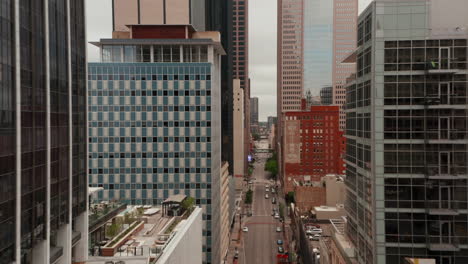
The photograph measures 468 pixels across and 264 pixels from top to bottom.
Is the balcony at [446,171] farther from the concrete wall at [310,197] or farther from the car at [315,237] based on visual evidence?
the concrete wall at [310,197]

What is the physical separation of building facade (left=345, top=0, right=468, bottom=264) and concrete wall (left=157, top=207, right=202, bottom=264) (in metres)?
19.1

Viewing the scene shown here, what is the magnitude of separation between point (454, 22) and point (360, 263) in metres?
25.6

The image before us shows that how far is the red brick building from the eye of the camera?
170625 millimetres

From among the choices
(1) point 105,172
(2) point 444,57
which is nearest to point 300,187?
(1) point 105,172

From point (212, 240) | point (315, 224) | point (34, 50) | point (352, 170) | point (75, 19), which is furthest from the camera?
point (315, 224)

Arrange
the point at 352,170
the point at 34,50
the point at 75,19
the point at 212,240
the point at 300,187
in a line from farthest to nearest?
the point at 300,187, the point at 212,240, the point at 352,170, the point at 75,19, the point at 34,50

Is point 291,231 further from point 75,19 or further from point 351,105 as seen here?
point 75,19

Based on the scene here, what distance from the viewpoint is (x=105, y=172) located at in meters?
85.7

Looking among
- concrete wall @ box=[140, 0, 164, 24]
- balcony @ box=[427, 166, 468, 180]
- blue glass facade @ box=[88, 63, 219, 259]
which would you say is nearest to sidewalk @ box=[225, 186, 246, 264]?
blue glass facade @ box=[88, 63, 219, 259]

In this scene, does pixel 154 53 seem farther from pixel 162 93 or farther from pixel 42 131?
pixel 42 131

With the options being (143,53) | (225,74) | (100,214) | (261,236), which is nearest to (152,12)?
(143,53)

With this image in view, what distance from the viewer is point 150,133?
280 ft

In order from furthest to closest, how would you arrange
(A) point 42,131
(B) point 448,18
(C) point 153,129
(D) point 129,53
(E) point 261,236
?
(E) point 261,236
(D) point 129,53
(C) point 153,129
(B) point 448,18
(A) point 42,131

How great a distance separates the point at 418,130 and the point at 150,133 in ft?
181
